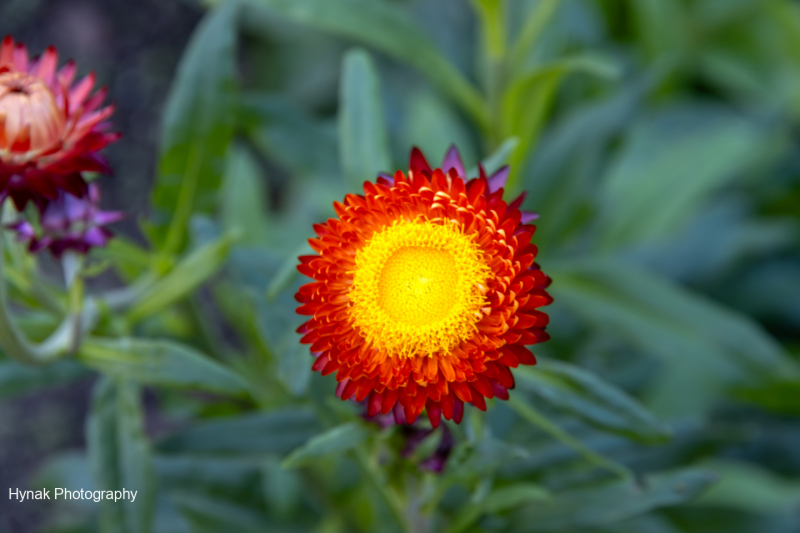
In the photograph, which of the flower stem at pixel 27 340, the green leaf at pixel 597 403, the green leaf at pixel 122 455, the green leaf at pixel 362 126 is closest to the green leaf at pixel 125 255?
the flower stem at pixel 27 340

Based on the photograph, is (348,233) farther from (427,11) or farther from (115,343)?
(427,11)

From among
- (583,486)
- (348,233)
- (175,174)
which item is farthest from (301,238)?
(348,233)

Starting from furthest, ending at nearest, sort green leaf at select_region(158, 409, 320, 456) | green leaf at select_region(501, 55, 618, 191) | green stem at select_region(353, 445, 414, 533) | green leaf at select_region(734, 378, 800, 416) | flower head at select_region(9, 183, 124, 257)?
green leaf at select_region(734, 378, 800, 416) → green leaf at select_region(501, 55, 618, 191) → green leaf at select_region(158, 409, 320, 456) → green stem at select_region(353, 445, 414, 533) → flower head at select_region(9, 183, 124, 257)

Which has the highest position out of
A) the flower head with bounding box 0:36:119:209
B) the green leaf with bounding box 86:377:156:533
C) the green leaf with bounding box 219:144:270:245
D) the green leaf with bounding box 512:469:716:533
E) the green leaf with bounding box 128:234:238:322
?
the green leaf with bounding box 219:144:270:245

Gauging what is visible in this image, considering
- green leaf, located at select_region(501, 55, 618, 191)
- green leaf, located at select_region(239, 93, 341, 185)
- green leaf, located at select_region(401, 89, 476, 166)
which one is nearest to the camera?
green leaf, located at select_region(501, 55, 618, 191)

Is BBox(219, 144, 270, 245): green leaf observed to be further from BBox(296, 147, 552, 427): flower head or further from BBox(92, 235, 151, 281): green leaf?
BBox(296, 147, 552, 427): flower head

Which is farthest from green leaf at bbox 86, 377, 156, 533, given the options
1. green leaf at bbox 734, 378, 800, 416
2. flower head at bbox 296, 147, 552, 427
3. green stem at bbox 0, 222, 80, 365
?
green leaf at bbox 734, 378, 800, 416
